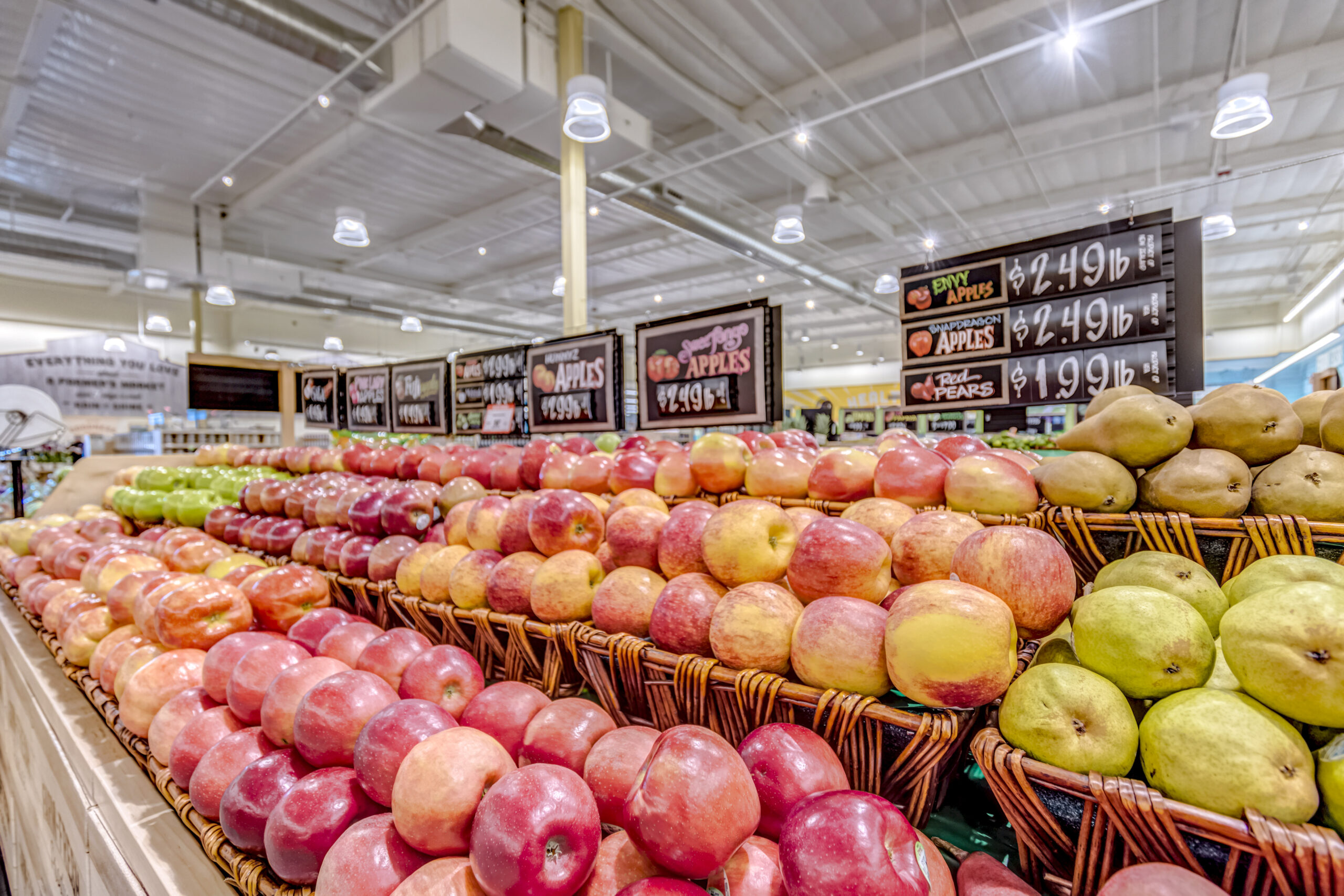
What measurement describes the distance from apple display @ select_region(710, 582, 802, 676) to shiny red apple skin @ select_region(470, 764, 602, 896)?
359mm

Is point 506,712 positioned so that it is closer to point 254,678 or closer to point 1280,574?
point 254,678

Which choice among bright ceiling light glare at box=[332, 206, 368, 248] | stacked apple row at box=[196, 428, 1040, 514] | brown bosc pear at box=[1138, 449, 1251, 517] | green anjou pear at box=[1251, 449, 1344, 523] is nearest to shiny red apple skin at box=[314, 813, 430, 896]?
stacked apple row at box=[196, 428, 1040, 514]

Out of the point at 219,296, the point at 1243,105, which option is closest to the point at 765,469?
the point at 1243,105

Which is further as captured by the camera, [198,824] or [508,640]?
[508,640]

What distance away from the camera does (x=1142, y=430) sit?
131 centimetres

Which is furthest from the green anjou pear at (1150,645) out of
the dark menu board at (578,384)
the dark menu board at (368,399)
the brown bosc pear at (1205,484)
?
the dark menu board at (368,399)

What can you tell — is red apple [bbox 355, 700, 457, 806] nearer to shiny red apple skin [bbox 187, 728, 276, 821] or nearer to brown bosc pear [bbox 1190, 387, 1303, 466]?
shiny red apple skin [bbox 187, 728, 276, 821]

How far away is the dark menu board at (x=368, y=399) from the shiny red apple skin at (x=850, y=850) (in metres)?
5.08

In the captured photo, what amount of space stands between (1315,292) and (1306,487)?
16.2 meters

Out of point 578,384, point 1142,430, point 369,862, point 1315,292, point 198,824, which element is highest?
point 1315,292

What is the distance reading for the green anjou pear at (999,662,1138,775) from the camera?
81 cm

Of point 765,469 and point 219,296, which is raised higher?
point 219,296

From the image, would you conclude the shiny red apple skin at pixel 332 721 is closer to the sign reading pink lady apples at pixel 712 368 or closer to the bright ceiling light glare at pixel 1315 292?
the sign reading pink lady apples at pixel 712 368

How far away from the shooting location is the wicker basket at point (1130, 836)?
2.04 ft
